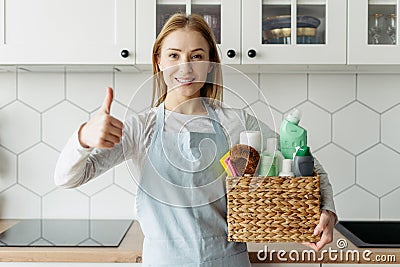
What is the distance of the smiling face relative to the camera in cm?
124

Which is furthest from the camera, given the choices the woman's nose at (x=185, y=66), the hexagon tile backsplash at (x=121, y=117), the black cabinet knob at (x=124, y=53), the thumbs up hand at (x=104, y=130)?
the hexagon tile backsplash at (x=121, y=117)

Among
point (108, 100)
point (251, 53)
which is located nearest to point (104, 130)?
point (108, 100)

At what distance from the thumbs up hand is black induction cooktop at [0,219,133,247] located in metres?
0.62

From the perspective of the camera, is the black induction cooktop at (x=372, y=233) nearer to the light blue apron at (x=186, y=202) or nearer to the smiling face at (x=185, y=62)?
the light blue apron at (x=186, y=202)

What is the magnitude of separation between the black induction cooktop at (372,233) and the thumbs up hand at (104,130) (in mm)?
854

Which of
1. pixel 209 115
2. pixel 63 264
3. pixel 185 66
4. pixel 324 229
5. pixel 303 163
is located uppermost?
pixel 185 66

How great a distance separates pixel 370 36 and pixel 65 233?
1.10 metres

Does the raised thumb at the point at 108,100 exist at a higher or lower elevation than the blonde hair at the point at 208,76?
lower

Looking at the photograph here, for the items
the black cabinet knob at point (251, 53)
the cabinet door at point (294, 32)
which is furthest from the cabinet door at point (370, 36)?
the black cabinet knob at point (251, 53)

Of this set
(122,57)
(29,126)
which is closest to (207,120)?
(122,57)

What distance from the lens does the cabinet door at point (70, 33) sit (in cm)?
175

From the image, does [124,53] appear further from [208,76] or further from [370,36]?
[370,36]

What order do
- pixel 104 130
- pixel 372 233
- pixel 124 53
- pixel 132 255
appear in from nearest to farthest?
pixel 104 130 → pixel 132 255 → pixel 124 53 → pixel 372 233

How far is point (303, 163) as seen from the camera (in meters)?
1.26
